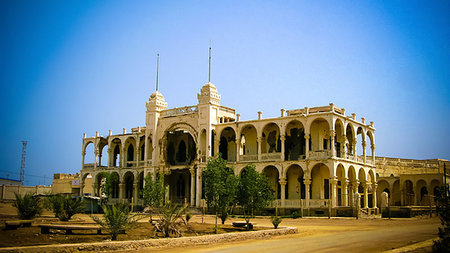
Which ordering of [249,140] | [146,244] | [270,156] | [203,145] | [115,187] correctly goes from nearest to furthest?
1. [146,244]
2. [270,156]
3. [203,145]
4. [249,140]
5. [115,187]

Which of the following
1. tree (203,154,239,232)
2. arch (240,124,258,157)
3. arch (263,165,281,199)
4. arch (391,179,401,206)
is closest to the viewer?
tree (203,154,239,232)

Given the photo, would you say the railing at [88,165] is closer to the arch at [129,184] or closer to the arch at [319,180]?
the arch at [129,184]

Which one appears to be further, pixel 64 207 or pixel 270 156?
pixel 270 156

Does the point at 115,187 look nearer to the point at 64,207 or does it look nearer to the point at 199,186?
the point at 199,186

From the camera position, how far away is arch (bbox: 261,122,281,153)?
43.3 metres

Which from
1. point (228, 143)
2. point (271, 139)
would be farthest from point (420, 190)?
point (228, 143)

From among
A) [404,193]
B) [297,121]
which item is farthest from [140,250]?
[404,193]

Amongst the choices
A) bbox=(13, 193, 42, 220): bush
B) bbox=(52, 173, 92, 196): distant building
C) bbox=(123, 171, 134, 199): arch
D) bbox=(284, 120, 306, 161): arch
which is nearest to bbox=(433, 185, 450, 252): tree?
bbox=(13, 193, 42, 220): bush

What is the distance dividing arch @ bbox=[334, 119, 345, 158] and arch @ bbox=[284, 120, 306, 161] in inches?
122

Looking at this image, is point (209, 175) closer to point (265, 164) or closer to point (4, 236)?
point (4, 236)

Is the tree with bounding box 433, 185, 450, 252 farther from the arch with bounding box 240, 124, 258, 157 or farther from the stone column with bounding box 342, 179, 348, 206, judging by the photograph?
the arch with bounding box 240, 124, 258, 157

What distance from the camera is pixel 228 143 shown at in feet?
151

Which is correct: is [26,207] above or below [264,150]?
below

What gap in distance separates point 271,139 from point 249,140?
8.30 feet
